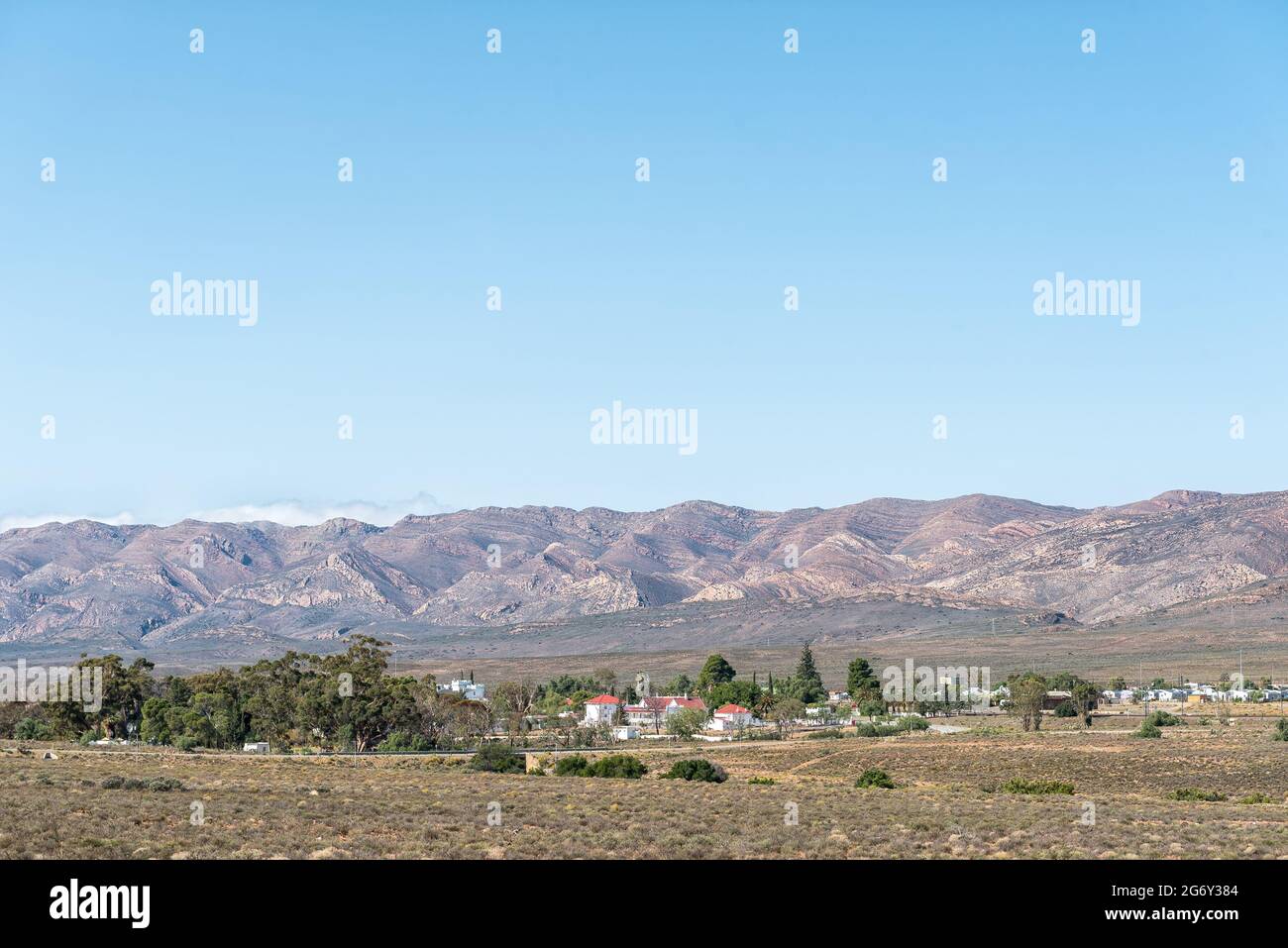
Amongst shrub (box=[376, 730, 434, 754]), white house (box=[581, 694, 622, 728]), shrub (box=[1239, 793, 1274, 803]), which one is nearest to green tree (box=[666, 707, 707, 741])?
white house (box=[581, 694, 622, 728])

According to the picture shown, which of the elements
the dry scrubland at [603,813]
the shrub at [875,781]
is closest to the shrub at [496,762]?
the dry scrubland at [603,813]

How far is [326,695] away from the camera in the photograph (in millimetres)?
91062

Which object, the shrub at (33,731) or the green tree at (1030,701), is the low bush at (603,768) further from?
the green tree at (1030,701)

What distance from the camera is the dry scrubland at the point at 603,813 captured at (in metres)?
27.7

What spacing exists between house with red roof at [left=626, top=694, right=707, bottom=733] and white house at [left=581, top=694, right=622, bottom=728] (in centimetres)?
156

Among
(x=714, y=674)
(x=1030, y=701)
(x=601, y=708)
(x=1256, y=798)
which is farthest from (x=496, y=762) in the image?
(x=714, y=674)

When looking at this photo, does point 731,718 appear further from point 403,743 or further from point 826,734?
point 403,743

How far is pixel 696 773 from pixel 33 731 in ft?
187

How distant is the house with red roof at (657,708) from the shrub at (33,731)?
5328 centimetres

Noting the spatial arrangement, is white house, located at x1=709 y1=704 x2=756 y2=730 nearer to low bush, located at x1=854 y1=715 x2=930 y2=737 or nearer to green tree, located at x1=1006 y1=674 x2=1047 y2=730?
low bush, located at x1=854 y1=715 x2=930 y2=737

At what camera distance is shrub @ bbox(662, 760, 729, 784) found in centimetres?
5991
